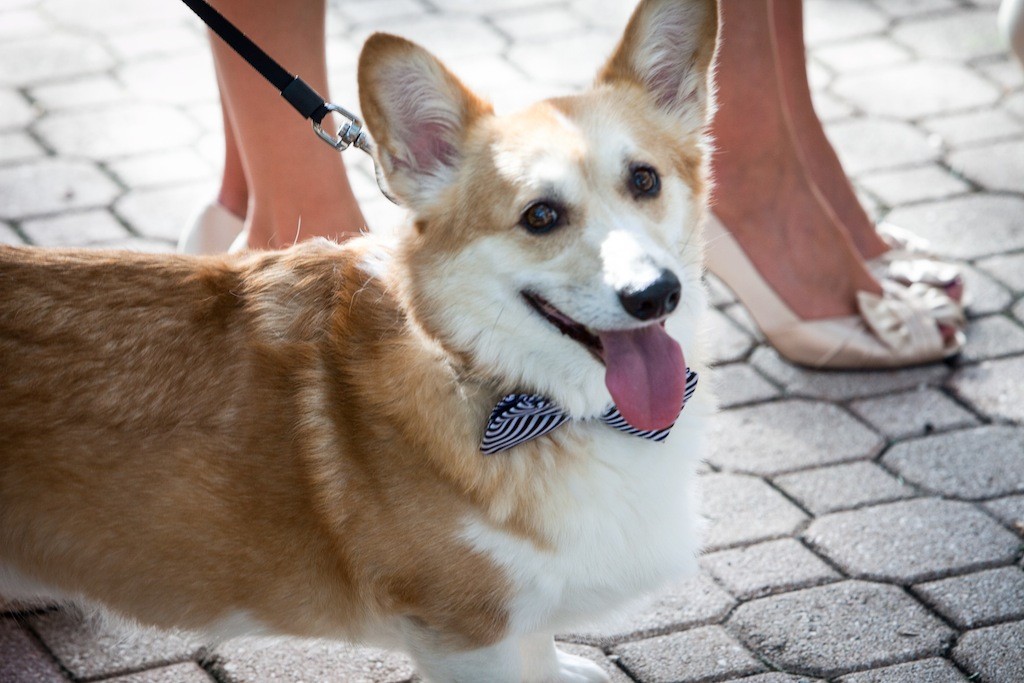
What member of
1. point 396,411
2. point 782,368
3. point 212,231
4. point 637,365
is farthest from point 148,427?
point 782,368

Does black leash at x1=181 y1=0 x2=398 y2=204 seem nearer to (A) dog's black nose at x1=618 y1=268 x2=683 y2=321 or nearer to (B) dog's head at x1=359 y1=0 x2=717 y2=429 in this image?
(B) dog's head at x1=359 y1=0 x2=717 y2=429

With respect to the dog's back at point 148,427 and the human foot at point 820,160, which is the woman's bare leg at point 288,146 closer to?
the dog's back at point 148,427

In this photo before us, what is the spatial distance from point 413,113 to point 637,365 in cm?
70

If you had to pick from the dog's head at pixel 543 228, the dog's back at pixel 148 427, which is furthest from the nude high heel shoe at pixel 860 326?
the dog's back at pixel 148 427

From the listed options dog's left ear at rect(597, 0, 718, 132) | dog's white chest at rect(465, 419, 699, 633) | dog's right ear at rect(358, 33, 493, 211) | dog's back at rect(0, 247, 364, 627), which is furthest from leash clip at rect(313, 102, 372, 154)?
dog's white chest at rect(465, 419, 699, 633)

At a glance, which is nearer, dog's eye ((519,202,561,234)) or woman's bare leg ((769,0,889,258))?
dog's eye ((519,202,561,234))

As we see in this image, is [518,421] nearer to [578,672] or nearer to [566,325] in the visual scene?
[566,325]

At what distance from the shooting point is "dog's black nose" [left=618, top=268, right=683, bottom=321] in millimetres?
2336

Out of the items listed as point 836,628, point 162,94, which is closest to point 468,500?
point 836,628

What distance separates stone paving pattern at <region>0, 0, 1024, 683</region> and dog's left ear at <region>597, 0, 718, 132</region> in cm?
117

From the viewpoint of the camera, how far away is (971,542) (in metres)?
3.19

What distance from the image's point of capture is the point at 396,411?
8.34 ft

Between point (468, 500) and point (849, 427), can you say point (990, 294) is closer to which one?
point (849, 427)

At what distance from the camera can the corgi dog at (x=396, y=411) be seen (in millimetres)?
2498
